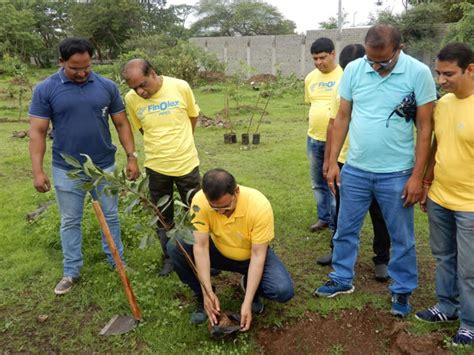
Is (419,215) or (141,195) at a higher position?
(141,195)

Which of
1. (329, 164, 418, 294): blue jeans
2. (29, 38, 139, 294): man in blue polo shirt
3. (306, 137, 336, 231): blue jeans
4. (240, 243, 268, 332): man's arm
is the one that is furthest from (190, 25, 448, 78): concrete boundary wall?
(240, 243, 268, 332): man's arm

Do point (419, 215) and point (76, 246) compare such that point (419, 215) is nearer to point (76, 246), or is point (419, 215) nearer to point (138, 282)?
point (138, 282)

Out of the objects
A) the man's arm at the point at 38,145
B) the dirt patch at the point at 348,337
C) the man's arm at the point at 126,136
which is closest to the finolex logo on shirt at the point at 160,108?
the man's arm at the point at 126,136

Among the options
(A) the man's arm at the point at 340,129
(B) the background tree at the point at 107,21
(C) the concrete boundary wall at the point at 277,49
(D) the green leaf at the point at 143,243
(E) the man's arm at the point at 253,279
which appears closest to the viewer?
(D) the green leaf at the point at 143,243

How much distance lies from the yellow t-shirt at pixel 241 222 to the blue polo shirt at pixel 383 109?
0.70 metres

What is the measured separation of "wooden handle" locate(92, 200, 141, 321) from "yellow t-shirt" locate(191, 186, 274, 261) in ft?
1.84

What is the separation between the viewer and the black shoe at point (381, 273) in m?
3.39

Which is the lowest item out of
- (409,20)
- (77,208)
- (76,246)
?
(76,246)

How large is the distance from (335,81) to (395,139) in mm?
1413

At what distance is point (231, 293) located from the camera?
3.24 meters

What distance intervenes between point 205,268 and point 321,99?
2.02 m

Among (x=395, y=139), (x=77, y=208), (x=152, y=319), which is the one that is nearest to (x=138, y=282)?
(x=152, y=319)

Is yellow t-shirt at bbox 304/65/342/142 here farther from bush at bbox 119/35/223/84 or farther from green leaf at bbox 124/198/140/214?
bush at bbox 119/35/223/84

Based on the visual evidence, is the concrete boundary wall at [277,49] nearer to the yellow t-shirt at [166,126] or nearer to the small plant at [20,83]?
the small plant at [20,83]
